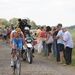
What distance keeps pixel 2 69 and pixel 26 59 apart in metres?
2.80

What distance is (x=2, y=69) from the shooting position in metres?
12.3

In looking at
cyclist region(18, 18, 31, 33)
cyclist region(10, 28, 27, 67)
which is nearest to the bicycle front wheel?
cyclist region(10, 28, 27, 67)

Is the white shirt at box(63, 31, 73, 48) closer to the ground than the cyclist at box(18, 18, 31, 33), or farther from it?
closer to the ground

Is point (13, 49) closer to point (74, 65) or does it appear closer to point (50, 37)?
point (74, 65)

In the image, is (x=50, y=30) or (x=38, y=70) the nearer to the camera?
(x=38, y=70)

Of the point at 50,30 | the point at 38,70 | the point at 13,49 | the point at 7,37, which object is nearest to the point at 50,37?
the point at 50,30

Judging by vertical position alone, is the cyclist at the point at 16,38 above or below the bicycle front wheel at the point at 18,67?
above

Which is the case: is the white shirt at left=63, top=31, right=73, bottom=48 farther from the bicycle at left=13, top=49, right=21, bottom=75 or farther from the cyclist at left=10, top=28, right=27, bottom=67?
the bicycle at left=13, top=49, right=21, bottom=75

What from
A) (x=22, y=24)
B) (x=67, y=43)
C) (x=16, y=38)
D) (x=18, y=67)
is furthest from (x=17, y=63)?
(x=22, y=24)

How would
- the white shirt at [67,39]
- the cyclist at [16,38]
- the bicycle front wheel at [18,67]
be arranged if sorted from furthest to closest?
the white shirt at [67,39] < the cyclist at [16,38] < the bicycle front wheel at [18,67]

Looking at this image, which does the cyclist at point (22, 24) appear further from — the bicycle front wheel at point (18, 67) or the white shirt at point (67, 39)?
the bicycle front wheel at point (18, 67)

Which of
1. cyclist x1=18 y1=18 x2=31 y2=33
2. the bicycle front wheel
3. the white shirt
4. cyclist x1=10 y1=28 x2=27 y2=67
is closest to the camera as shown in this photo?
the bicycle front wheel

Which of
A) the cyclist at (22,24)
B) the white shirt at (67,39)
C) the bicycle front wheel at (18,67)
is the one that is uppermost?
the cyclist at (22,24)

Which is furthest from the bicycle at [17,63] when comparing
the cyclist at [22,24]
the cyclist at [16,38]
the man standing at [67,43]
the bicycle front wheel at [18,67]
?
the cyclist at [22,24]
